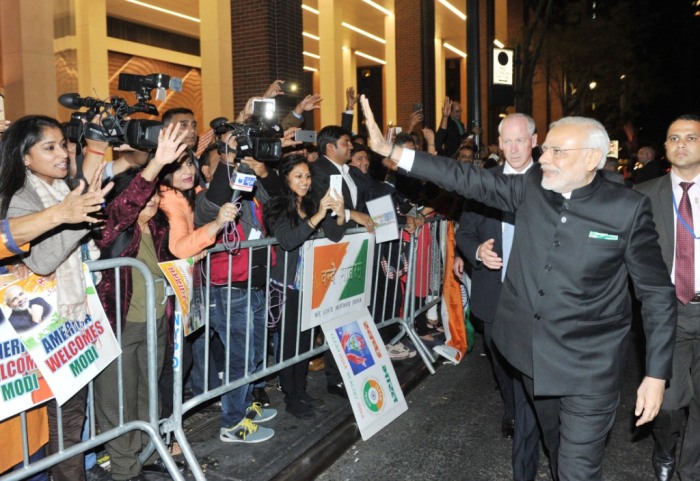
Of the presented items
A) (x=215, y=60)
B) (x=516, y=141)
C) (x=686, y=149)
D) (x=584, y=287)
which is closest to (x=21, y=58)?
(x=215, y=60)

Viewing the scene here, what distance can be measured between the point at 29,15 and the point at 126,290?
33.0 ft

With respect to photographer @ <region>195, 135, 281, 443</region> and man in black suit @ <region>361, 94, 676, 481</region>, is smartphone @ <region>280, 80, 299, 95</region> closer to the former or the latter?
photographer @ <region>195, 135, 281, 443</region>

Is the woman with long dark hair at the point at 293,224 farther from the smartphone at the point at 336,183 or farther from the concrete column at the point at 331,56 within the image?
the concrete column at the point at 331,56

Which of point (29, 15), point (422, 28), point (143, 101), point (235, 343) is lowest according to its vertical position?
point (235, 343)

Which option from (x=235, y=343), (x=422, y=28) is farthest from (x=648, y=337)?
(x=422, y=28)

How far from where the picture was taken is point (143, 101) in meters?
3.87

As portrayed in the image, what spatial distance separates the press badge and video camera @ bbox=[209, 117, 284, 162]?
358 mm

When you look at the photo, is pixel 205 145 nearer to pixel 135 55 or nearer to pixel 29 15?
pixel 29 15

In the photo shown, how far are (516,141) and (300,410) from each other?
2.80 metres

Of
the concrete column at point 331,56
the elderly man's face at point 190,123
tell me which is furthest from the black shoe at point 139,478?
the concrete column at point 331,56

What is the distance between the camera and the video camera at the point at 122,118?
3.50 meters

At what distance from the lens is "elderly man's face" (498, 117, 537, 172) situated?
435 cm

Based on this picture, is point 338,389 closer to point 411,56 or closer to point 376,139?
point 376,139

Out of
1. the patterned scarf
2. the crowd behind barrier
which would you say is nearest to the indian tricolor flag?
the crowd behind barrier
